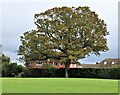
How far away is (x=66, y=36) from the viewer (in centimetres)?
5906

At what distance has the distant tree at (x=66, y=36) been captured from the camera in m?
58.7

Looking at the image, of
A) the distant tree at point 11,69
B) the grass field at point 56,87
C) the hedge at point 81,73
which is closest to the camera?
the grass field at point 56,87

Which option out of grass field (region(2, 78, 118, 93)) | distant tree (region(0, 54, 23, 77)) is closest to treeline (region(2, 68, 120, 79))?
distant tree (region(0, 54, 23, 77))

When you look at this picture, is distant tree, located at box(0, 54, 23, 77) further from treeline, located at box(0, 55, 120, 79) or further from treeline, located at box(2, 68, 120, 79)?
treeline, located at box(2, 68, 120, 79)

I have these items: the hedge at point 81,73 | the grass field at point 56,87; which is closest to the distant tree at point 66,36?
the hedge at point 81,73

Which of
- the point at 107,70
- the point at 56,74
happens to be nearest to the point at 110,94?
the point at 107,70

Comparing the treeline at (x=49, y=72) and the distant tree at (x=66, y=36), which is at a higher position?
the distant tree at (x=66, y=36)

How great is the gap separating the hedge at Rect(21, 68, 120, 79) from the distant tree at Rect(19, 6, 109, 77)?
243 cm

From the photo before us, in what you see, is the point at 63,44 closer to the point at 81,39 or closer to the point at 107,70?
the point at 81,39

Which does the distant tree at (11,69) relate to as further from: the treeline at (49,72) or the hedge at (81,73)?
the hedge at (81,73)

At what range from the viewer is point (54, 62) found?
60094 millimetres

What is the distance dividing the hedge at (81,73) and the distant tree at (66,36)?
95.6 inches

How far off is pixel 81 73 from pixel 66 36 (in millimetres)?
7427

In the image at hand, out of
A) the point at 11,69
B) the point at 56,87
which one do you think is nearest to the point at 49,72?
the point at 11,69
